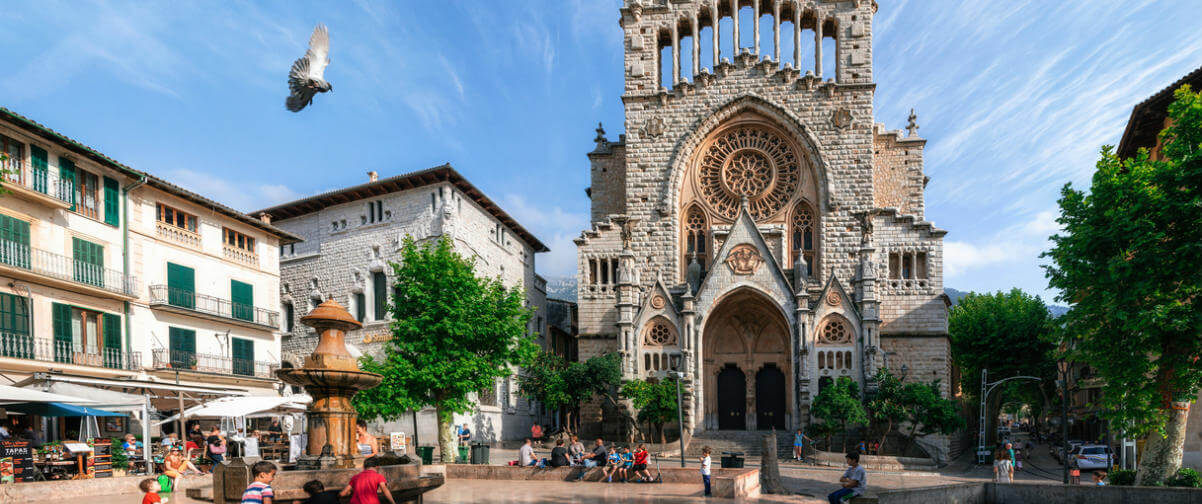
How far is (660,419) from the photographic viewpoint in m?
36.8

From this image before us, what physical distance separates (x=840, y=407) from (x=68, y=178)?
27.8 m

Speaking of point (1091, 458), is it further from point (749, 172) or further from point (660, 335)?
point (749, 172)

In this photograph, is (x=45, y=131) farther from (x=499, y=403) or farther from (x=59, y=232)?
(x=499, y=403)

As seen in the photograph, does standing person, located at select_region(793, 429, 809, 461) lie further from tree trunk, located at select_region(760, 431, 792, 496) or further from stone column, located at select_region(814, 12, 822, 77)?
stone column, located at select_region(814, 12, 822, 77)

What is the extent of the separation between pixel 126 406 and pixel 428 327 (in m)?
9.70

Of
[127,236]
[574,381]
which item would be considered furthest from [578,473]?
[127,236]

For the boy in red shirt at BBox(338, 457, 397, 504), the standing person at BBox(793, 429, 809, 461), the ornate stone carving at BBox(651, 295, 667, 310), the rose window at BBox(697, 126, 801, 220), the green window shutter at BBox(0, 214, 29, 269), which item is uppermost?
the rose window at BBox(697, 126, 801, 220)

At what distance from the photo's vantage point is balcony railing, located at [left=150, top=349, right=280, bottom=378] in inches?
1185

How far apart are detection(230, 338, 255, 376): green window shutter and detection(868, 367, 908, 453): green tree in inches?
956

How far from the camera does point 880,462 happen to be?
31.0 m

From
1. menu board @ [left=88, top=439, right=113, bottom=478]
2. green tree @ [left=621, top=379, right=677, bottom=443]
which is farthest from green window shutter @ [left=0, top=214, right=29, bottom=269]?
green tree @ [left=621, top=379, right=677, bottom=443]

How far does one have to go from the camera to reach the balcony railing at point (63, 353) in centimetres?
2458

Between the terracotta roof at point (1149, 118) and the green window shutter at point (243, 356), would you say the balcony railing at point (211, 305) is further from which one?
the terracotta roof at point (1149, 118)

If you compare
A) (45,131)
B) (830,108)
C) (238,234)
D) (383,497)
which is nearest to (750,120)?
(830,108)
